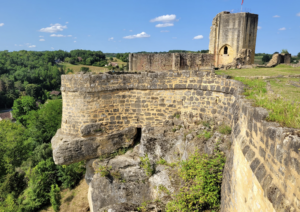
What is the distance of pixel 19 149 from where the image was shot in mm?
23516

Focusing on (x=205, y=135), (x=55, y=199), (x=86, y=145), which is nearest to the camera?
(x=205, y=135)

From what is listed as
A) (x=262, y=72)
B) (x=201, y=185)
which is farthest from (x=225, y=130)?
(x=262, y=72)

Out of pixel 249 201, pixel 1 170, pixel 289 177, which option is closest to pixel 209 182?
pixel 249 201

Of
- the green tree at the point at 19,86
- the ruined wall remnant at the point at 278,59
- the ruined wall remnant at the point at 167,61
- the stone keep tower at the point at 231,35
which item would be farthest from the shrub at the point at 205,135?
the green tree at the point at 19,86

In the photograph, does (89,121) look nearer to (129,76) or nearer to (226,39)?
(129,76)

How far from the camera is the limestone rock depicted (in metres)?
8.70

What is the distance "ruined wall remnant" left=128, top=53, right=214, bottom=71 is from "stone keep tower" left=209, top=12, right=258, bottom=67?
211 cm

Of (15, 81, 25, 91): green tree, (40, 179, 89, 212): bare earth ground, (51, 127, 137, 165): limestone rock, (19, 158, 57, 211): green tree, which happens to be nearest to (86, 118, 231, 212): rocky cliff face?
(51, 127, 137, 165): limestone rock

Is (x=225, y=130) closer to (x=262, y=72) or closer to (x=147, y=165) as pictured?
(x=147, y=165)

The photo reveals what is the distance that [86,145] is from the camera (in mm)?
8859

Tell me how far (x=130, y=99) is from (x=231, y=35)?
12188 millimetres

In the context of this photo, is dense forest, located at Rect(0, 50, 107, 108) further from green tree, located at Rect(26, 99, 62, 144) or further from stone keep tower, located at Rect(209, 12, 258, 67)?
stone keep tower, located at Rect(209, 12, 258, 67)

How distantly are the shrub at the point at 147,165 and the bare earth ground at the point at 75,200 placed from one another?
25.0ft

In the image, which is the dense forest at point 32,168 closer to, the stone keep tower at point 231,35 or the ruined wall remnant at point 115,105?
the ruined wall remnant at point 115,105
